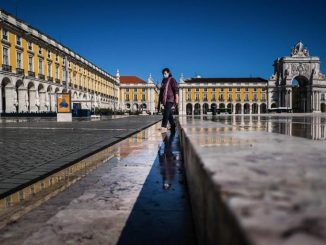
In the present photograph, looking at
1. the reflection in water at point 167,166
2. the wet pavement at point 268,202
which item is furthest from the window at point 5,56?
the wet pavement at point 268,202

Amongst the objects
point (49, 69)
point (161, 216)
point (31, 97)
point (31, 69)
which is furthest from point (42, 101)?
point (161, 216)

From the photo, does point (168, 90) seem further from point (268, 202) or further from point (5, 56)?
point (5, 56)

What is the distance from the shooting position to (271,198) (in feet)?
Result: 2.34

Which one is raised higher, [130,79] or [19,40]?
[130,79]

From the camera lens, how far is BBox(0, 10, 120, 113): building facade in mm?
29797

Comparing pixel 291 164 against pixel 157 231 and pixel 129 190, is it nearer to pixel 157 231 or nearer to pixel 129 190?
pixel 157 231

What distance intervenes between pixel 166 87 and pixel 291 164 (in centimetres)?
697

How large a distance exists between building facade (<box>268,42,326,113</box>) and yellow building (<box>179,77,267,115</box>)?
13.4 metres

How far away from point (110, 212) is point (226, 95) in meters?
98.4

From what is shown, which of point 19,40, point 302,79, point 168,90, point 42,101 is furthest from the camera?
point 302,79

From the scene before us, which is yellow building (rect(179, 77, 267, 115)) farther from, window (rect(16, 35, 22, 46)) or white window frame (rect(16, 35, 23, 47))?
window (rect(16, 35, 22, 46))

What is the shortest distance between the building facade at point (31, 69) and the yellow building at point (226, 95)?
52.8 meters

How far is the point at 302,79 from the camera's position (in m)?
81.8

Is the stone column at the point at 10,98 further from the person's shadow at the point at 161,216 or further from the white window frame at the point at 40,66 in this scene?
the person's shadow at the point at 161,216
